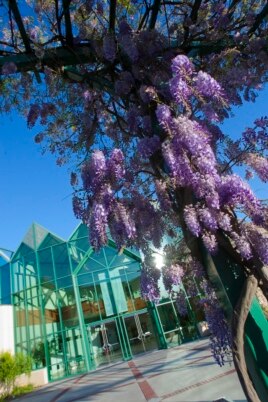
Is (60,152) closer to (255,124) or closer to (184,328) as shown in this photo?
(255,124)

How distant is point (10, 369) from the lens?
15078 mm

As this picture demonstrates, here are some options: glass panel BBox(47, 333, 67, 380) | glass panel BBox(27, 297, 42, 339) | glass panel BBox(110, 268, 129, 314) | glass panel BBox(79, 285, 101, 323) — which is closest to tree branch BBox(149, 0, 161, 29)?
glass panel BBox(110, 268, 129, 314)

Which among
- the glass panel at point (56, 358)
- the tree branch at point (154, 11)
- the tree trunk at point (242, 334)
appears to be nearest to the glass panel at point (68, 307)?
the glass panel at point (56, 358)

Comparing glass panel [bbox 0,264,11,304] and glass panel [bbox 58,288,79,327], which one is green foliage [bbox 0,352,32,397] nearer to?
glass panel [bbox 58,288,79,327]

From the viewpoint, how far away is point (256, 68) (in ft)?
11.9

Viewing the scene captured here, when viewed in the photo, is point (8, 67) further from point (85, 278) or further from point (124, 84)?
point (85, 278)

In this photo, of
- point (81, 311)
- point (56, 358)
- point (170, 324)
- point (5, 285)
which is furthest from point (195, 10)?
point (5, 285)

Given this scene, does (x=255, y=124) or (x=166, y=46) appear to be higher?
(x=166, y=46)

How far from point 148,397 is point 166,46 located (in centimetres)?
704

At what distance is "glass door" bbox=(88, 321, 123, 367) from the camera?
19031 mm

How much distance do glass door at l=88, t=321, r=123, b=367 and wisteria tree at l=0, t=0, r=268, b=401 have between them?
17.5 m

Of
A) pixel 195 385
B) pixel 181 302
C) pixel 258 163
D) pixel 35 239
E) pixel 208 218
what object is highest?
pixel 35 239

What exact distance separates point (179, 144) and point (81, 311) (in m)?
19.0

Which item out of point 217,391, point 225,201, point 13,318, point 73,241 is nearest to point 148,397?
point 217,391
